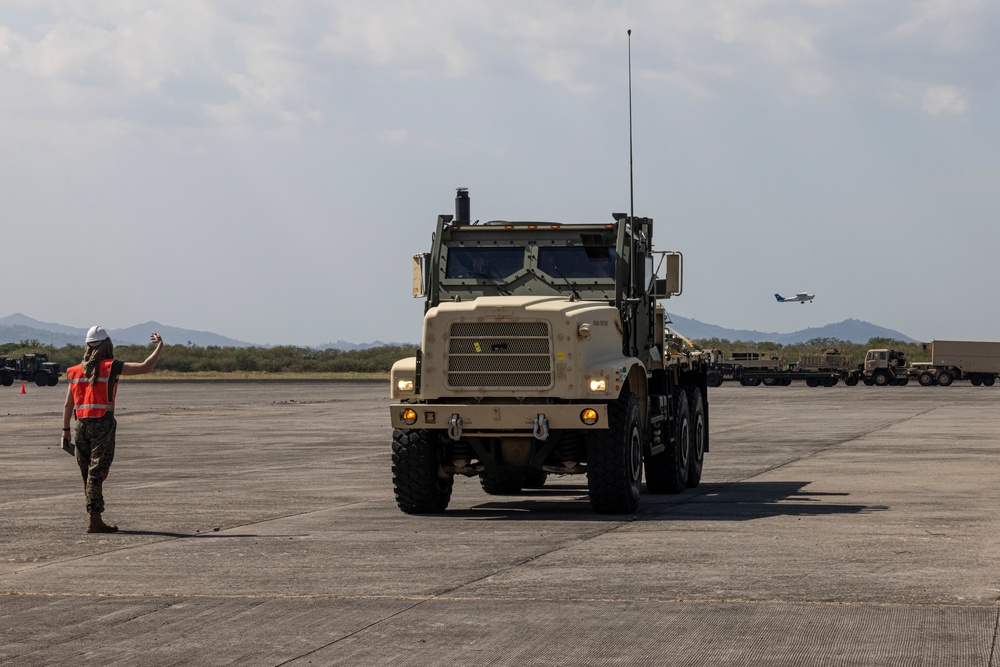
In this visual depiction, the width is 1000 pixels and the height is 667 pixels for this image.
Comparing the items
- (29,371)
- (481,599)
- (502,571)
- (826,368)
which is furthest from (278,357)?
(481,599)

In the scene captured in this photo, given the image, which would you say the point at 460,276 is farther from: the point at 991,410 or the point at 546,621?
the point at 991,410

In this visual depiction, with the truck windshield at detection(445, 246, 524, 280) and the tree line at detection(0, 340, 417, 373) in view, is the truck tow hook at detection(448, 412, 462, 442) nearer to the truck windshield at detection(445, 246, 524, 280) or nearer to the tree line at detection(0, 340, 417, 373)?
the truck windshield at detection(445, 246, 524, 280)

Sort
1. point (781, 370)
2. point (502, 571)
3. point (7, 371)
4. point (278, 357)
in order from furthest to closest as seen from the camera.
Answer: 1. point (278, 357)
2. point (7, 371)
3. point (781, 370)
4. point (502, 571)

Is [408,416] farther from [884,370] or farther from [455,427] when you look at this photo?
[884,370]

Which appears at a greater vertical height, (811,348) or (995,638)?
(811,348)

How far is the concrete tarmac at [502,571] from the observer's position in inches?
328

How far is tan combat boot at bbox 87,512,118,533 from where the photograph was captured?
14148mm

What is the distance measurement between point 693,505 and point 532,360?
2.98 meters

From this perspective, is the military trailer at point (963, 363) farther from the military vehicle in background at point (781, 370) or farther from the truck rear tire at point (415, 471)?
the truck rear tire at point (415, 471)

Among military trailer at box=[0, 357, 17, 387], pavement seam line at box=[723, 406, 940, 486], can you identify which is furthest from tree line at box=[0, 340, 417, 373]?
pavement seam line at box=[723, 406, 940, 486]

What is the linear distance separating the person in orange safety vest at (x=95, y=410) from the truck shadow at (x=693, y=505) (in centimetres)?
376

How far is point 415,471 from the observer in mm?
15594

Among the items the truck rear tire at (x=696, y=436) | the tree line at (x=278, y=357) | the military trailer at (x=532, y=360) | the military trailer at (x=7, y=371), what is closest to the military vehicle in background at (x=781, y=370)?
the tree line at (x=278, y=357)

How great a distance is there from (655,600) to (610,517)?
5628mm
